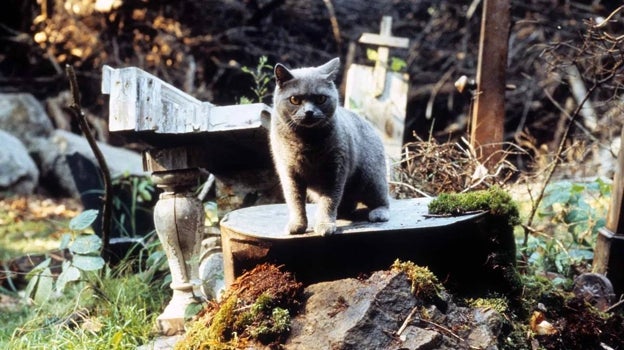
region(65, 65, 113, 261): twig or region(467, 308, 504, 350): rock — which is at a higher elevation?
region(65, 65, 113, 261): twig

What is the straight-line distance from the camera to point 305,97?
231 cm

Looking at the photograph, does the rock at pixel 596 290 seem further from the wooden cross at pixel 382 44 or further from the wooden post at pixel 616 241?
the wooden cross at pixel 382 44

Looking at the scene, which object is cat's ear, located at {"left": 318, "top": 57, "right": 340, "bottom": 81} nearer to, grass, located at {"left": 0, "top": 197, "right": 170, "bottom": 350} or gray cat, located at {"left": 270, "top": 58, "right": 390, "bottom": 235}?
gray cat, located at {"left": 270, "top": 58, "right": 390, "bottom": 235}

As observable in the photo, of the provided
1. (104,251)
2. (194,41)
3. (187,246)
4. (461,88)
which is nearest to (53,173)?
(194,41)

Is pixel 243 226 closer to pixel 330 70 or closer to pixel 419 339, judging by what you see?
pixel 330 70

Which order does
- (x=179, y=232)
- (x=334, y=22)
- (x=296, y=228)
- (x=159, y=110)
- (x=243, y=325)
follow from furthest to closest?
(x=334, y=22) → (x=179, y=232) → (x=159, y=110) → (x=296, y=228) → (x=243, y=325)

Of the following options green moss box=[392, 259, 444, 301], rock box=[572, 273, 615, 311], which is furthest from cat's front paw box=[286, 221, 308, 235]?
rock box=[572, 273, 615, 311]

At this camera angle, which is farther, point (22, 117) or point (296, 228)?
point (22, 117)

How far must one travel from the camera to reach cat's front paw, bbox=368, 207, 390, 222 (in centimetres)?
250

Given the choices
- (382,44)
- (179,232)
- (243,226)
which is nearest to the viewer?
(243,226)

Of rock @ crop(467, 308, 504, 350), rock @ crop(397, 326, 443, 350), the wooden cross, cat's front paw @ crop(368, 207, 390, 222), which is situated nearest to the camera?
rock @ crop(397, 326, 443, 350)

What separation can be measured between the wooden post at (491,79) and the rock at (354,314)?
A: 194 centimetres

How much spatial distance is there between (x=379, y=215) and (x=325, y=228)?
33 centimetres

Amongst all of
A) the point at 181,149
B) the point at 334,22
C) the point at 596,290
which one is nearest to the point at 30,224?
the point at 181,149
